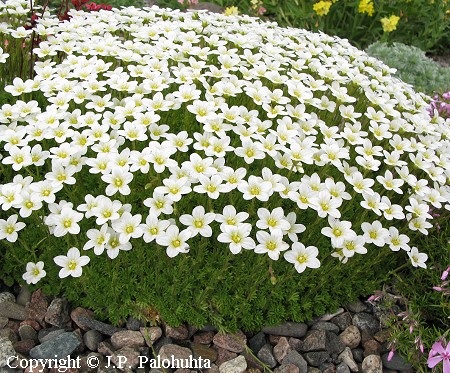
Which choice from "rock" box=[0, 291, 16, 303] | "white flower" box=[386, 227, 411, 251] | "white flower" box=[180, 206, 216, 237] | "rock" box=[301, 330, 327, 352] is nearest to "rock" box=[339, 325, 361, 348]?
"rock" box=[301, 330, 327, 352]

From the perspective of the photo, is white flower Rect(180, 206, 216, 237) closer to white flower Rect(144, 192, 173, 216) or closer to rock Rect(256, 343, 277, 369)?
white flower Rect(144, 192, 173, 216)

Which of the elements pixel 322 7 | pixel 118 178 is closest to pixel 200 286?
pixel 118 178

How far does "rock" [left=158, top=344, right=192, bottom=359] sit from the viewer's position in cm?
288

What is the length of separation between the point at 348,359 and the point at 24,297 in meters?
1.93

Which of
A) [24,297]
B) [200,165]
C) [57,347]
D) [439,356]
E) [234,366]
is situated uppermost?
[200,165]

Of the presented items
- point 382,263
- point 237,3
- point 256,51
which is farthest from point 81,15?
point 237,3

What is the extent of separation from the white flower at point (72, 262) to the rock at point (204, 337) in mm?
771

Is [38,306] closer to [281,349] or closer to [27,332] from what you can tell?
[27,332]

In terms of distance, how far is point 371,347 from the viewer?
307 cm

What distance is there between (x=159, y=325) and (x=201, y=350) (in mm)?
284

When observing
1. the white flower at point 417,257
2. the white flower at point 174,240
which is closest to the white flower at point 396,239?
the white flower at point 417,257

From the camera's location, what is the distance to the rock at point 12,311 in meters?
3.07

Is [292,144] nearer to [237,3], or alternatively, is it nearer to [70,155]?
[70,155]

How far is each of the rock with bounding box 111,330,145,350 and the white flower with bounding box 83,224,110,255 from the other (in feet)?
1.83
